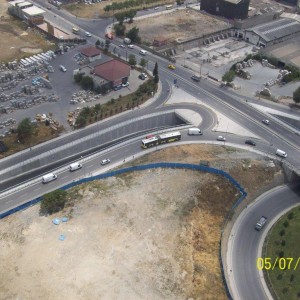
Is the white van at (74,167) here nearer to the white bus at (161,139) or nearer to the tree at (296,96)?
the white bus at (161,139)

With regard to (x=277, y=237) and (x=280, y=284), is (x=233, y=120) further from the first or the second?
(x=280, y=284)

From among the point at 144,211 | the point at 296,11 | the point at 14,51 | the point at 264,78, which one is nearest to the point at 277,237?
the point at 144,211

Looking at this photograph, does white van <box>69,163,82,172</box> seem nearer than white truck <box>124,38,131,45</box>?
A: Yes

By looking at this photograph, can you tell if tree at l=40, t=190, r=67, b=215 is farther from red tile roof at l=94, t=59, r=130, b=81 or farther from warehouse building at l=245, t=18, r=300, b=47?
warehouse building at l=245, t=18, r=300, b=47

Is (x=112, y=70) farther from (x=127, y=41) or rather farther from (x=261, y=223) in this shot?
(x=261, y=223)
